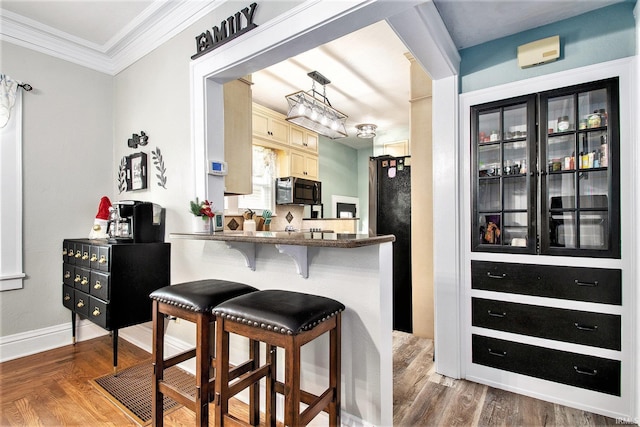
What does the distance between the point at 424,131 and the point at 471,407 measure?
216 centimetres

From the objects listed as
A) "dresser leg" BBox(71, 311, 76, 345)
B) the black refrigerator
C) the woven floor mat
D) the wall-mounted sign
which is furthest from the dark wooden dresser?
the black refrigerator

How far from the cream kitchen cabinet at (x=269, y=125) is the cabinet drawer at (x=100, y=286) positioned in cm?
245

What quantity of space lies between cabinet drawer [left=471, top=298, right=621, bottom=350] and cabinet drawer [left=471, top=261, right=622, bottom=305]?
0.09 meters

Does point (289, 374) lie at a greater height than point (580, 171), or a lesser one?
lesser

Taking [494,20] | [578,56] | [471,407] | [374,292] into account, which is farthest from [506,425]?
[494,20]

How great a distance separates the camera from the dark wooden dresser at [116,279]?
2252 mm

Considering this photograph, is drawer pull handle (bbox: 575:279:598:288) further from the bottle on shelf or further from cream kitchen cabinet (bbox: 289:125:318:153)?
cream kitchen cabinet (bbox: 289:125:318:153)

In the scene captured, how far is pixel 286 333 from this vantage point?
1163 millimetres

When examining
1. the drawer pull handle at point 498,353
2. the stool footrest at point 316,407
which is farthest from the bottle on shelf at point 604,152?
the stool footrest at point 316,407

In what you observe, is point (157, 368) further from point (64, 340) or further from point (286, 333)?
point (64, 340)

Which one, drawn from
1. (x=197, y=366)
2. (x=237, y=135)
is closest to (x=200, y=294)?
(x=197, y=366)

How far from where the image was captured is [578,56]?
1.92 m

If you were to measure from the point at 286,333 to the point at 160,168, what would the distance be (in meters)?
2.06

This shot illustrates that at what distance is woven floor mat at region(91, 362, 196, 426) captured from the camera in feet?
6.12
